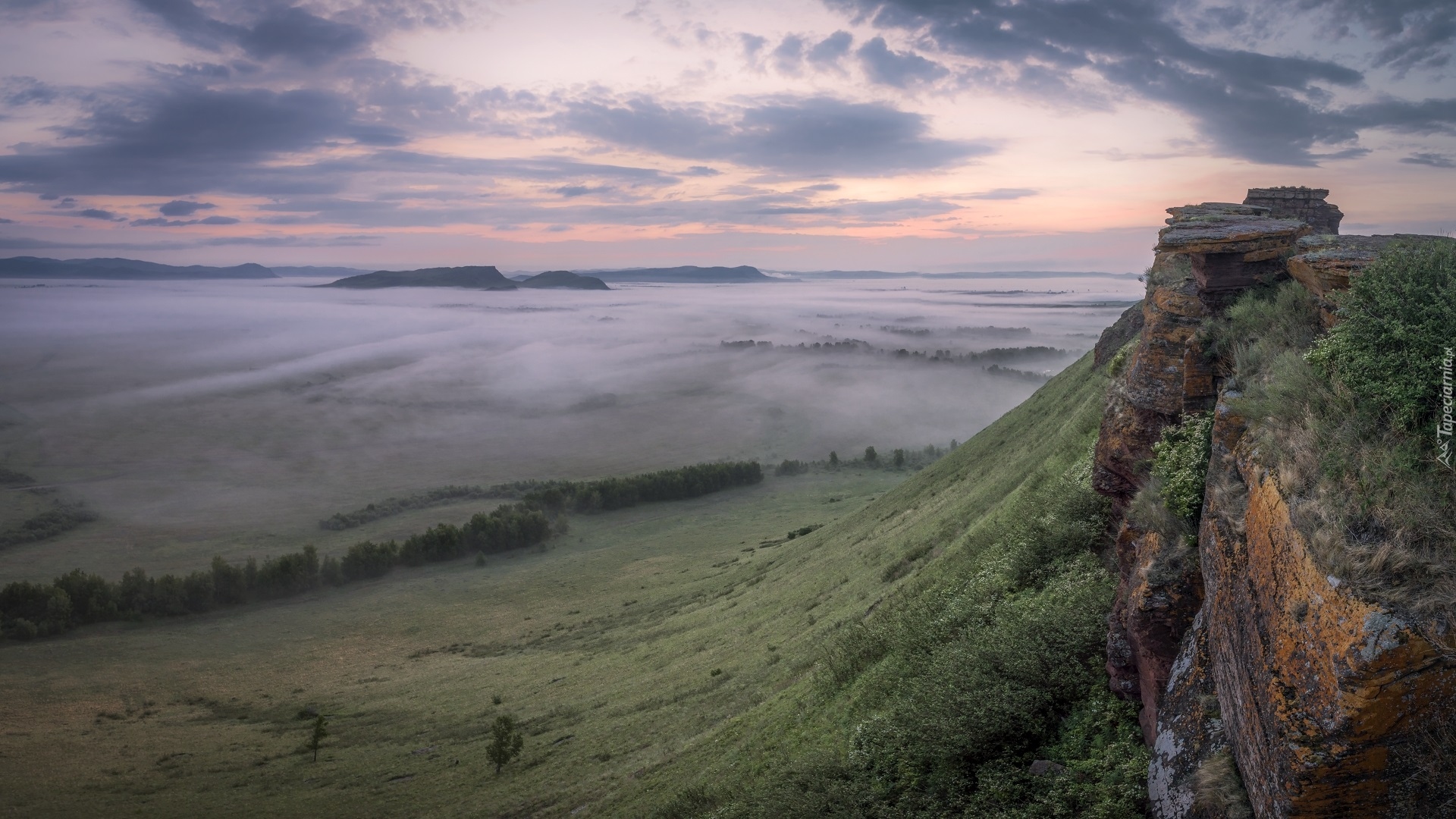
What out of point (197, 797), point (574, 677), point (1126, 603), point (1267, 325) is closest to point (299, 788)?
point (197, 797)

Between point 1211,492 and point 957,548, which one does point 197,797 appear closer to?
point 957,548

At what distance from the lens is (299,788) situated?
180ft

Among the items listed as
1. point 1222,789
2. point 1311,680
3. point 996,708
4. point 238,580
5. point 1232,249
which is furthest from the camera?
point 238,580

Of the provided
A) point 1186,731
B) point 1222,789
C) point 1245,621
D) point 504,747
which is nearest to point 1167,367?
point 1245,621

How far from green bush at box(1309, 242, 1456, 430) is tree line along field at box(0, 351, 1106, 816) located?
14.1 metres

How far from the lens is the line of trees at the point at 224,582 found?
413 feet

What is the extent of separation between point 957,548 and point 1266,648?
20.2m

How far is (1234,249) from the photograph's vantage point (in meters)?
16.8

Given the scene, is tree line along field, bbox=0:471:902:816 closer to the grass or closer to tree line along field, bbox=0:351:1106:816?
tree line along field, bbox=0:351:1106:816

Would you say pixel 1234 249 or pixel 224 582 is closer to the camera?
pixel 1234 249

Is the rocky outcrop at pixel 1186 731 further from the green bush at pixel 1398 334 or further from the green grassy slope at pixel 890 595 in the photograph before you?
the green bush at pixel 1398 334

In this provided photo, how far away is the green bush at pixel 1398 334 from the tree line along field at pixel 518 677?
46.2 ft

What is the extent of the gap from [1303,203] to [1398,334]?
2623cm

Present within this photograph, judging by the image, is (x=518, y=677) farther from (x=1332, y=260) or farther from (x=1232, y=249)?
(x=1332, y=260)
